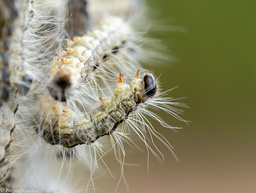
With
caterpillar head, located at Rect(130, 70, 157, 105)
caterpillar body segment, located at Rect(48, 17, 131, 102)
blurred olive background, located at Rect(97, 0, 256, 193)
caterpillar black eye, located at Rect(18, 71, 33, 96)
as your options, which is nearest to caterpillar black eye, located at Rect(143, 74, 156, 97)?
caterpillar head, located at Rect(130, 70, 157, 105)

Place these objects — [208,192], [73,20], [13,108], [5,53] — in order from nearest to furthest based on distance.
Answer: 1. [5,53]
2. [13,108]
3. [73,20]
4. [208,192]

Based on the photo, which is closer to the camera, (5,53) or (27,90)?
(5,53)

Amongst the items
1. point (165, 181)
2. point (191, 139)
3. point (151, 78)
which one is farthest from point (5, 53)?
point (191, 139)

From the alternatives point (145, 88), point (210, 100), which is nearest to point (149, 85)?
point (145, 88)

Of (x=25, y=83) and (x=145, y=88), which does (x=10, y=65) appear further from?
(x=145, y=88)

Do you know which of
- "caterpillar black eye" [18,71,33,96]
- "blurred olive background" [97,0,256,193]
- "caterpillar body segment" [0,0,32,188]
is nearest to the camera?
"caterpillar body segment" [0,0,32,188]

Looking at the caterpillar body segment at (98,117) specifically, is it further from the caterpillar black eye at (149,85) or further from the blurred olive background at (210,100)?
the blurred olive background at (210,100)

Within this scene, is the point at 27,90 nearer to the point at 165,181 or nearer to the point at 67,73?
the point at 67,73

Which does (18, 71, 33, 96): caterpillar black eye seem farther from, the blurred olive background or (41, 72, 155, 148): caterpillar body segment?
the blurred olive background
